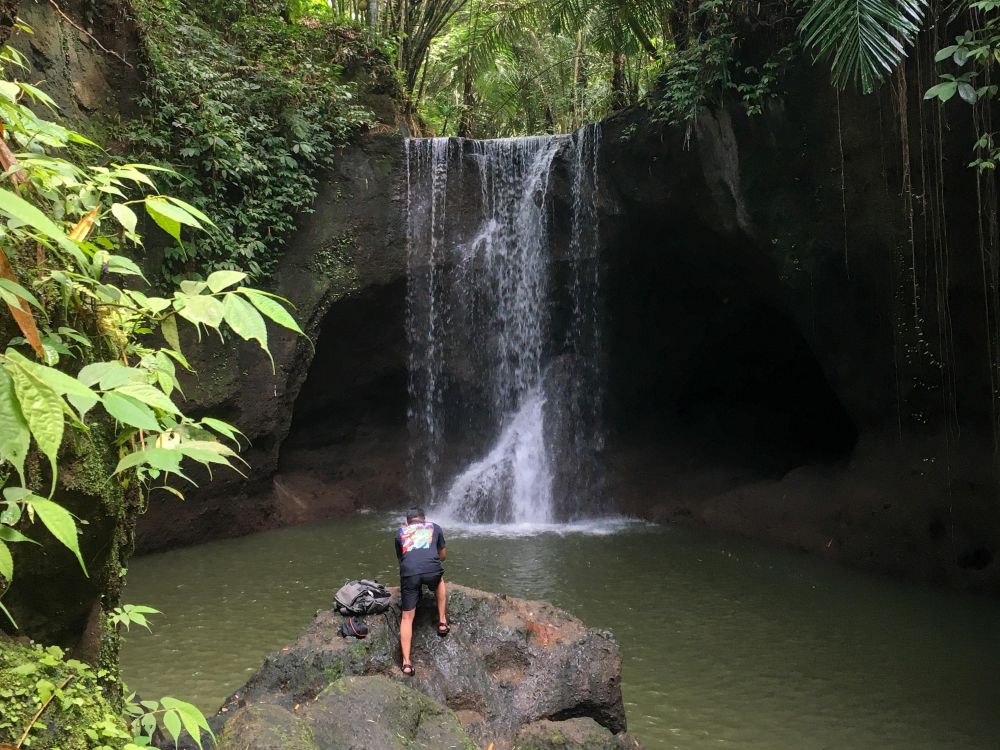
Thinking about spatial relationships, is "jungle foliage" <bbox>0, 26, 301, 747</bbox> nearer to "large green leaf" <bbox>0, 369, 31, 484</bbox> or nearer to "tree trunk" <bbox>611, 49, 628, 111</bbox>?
"large green leaf" <bbox>0, 369, 31, 484</bbox>

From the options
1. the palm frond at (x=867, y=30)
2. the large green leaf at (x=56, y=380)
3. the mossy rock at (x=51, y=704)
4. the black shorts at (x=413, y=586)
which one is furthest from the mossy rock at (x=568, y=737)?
the palm frond at (x=867, y=30)

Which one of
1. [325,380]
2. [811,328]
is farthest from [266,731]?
[325,380]

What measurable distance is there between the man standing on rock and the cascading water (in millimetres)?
6561

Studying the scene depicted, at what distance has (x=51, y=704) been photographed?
1741 mm

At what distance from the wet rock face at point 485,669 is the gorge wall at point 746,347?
4.74 m

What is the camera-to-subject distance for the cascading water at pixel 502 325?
11633mm

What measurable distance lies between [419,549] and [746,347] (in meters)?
8.09

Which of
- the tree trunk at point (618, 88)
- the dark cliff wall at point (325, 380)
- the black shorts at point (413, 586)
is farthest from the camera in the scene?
the tree trunk at point (618, 88)

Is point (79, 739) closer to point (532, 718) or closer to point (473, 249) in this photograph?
point (532, 718)

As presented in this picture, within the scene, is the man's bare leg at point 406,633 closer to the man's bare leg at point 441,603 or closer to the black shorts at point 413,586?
the black shorts at point 413,586

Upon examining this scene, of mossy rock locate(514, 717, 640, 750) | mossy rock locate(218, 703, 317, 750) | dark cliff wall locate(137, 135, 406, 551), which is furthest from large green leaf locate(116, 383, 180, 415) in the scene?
dark cliff wall locate(137, 135, 406, 551)

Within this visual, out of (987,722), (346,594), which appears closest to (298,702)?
(346,594)

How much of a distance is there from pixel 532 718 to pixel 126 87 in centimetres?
835

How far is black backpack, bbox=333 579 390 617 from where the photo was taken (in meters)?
4.66
